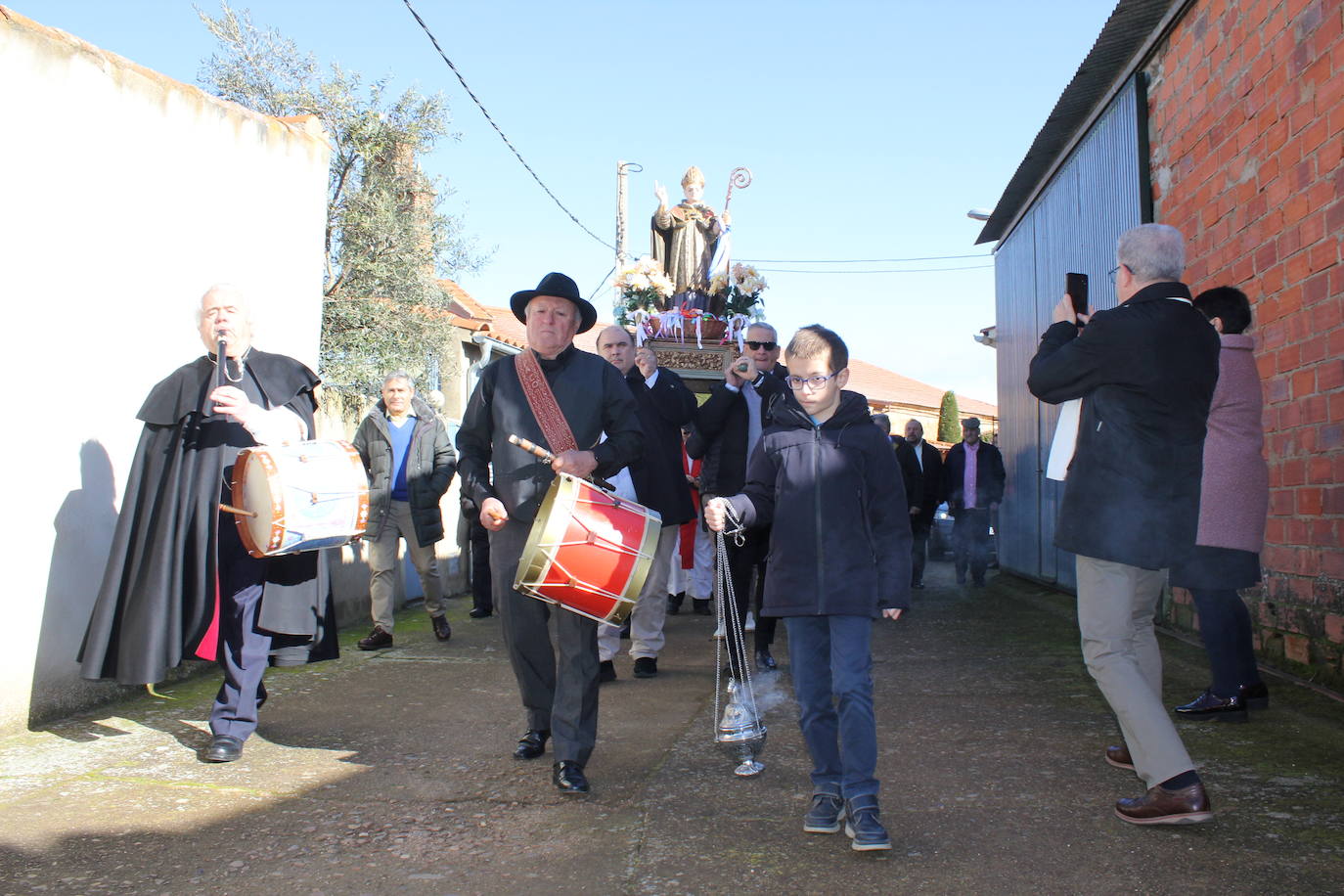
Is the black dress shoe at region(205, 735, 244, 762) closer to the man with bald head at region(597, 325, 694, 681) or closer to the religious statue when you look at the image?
the man with bald head at region(597, 325, 694, 681)

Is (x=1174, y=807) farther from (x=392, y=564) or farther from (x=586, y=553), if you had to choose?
(x=392, y=564)

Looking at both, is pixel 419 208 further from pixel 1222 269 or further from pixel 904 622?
pixel 1222 269

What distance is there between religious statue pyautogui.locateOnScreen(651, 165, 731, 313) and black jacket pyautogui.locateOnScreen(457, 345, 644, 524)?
6.47 metres

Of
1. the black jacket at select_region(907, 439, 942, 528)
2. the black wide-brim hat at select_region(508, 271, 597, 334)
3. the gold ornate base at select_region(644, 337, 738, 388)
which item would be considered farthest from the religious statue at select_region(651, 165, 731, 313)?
the black wide-brim hat at select_region(508, 271, 597, 334)

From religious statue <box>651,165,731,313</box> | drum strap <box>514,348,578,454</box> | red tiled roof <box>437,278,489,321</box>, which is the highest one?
red tiled roof <box>437,278,489,321</box>

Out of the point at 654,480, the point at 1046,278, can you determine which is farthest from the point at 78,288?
the point at 1046,278

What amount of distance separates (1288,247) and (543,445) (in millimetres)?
4103

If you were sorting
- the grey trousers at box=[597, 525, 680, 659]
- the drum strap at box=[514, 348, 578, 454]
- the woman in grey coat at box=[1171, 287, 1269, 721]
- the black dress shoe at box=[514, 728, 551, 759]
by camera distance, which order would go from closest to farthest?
the drum strap at box=[514, 348, 578, 454]
the black dress shoe at box=[514, 728, 551, 759]
the woman in grey coat at box=[1171, 287, 1269, 721]
the grey trousers at box=[597, 525, 680, 659]

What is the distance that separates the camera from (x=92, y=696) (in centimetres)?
535

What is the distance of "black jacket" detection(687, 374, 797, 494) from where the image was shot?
21.8 feet

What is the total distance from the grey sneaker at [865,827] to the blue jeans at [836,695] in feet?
0.10

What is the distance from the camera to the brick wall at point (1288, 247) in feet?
17.5

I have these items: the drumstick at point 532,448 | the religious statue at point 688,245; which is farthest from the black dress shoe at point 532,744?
the religious statue at point 688,245

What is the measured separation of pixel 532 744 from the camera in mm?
4473
